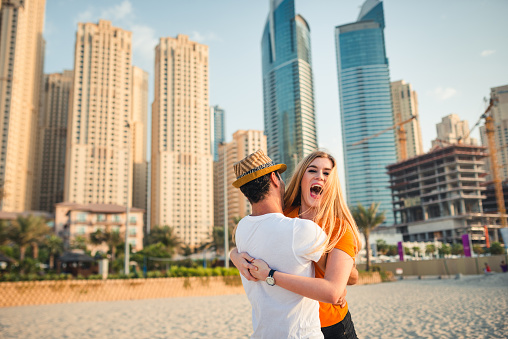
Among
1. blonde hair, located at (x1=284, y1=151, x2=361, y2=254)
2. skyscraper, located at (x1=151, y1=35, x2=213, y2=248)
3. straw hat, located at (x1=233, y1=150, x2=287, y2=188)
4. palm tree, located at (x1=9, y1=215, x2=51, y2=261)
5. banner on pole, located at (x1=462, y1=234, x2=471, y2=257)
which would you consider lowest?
banner on pole, located at (x1=462, y1=234, x2=471, y2=257)

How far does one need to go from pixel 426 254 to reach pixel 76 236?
6231 cm

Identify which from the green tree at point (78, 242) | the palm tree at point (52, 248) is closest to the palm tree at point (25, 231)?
the palm tree at point (52, 248)

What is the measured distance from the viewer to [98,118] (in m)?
113

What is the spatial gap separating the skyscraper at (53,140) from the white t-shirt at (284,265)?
136 m

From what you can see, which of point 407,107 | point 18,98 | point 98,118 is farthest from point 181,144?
point 407,107

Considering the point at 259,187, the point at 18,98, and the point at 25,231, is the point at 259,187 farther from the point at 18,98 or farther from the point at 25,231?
the point at 18,98

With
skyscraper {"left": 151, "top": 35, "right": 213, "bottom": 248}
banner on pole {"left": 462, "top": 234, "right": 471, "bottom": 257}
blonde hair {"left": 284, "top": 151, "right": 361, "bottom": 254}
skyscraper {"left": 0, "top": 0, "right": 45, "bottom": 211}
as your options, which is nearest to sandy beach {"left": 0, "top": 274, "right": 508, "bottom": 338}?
blonde hair {"left": 284, "top": 151, "right": 361, "bottom": 254}

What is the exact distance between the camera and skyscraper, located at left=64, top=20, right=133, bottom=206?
10819cm

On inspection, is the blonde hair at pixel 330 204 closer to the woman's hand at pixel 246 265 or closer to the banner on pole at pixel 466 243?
the woman's hand at pixel 246 265

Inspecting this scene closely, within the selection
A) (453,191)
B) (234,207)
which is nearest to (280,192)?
(453,191)

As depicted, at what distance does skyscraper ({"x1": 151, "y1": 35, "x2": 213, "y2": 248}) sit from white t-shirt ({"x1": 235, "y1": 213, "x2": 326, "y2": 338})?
115 m

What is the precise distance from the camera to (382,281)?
3081 cm

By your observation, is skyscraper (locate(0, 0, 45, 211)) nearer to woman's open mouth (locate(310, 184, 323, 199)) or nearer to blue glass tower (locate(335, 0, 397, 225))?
blue glass tower (locate(335, 0, 397, 225))

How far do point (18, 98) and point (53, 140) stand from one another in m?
29.7
